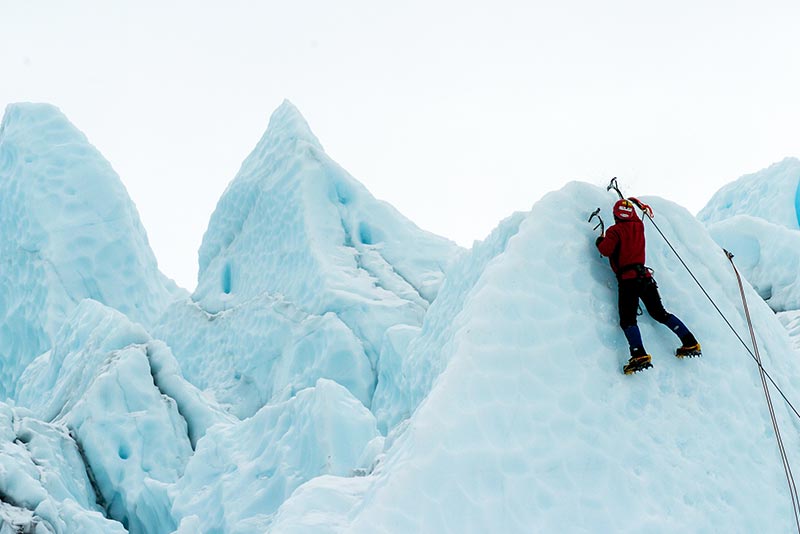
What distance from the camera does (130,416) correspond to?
32.6 feet

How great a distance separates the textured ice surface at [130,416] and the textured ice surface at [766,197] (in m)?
12.2

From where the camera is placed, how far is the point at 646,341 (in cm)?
411

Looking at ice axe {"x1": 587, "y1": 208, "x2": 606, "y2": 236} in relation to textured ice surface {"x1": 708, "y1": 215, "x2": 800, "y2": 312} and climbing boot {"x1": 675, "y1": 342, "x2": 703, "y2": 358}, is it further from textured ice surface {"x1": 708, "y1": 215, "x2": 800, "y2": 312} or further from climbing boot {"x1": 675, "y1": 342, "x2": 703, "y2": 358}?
textured ice surface {"x1": 708, "y1": 215, "x2": 800, "y2": 312}

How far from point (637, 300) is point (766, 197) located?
568 inches

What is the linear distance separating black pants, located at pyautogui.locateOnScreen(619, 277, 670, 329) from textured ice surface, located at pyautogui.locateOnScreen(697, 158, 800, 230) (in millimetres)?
13430

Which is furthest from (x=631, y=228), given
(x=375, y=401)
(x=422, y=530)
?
(x=375, y=401)

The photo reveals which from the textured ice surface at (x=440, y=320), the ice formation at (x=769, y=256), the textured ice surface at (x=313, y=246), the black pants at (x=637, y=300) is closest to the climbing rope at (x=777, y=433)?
the black pants at (x=637, y=300)

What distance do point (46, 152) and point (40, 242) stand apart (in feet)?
6.93

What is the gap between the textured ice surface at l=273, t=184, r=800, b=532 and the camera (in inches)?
127

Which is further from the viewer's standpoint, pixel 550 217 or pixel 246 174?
pixel 246 174

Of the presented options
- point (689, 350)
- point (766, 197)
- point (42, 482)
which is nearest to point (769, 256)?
point (766, 197)

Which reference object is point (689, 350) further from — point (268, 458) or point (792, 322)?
point (792, 322)

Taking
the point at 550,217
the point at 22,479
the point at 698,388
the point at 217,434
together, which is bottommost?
the point at 22,479

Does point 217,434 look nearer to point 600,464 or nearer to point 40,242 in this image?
point 600,464
